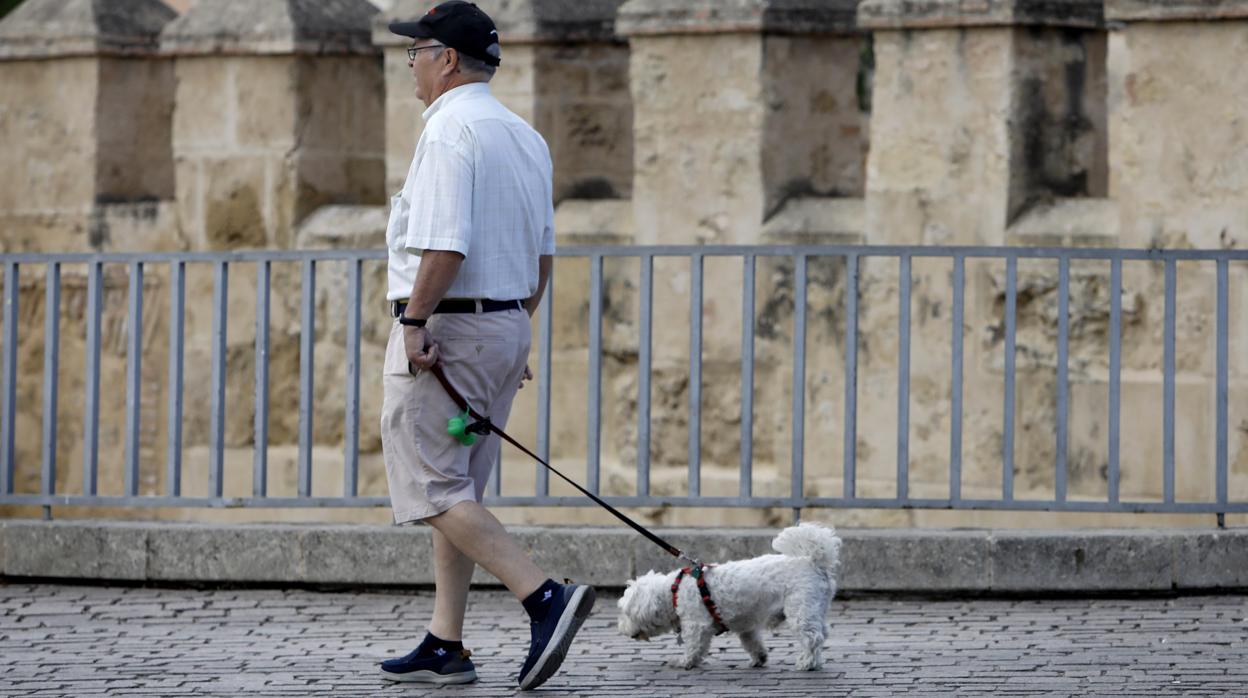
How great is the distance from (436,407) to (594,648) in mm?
1117

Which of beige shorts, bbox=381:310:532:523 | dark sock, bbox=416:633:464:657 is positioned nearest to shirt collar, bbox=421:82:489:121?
beige shorts, bbox=381:310:532:523

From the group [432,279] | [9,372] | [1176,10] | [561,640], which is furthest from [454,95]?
[1176,10]

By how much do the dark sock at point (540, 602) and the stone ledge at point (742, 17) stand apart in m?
4.53

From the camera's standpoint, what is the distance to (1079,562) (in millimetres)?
7867

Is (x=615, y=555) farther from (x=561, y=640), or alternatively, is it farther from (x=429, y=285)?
(x=429, y=285)

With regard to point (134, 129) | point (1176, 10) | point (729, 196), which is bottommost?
point (729, 196)

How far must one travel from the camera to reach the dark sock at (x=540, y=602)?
625 cm

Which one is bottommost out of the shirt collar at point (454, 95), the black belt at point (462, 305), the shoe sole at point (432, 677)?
the shoe sole at point (432, 677)

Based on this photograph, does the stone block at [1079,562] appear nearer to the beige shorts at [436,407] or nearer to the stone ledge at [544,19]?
the beige shorts at [436,407]

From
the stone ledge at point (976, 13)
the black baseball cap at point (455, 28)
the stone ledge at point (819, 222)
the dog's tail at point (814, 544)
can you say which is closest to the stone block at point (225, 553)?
the dog's tail at point (814, 544)

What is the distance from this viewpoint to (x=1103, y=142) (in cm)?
1027

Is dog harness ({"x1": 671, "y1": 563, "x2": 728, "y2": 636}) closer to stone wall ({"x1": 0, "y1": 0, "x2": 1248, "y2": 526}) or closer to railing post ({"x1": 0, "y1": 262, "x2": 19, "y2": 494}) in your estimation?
railing post ({"x1": 0, "y1": 262, "x2": 19, "y2": 494})

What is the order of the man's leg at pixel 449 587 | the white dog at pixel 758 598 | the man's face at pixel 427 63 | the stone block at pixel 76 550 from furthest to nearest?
the stone block at pixel 76 550
the white dog at pixel 758 598
the man's leg at pixel 449 587
the man's face at pixel 427 63

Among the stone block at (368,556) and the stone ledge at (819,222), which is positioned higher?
the stone ledge at (819,222)
